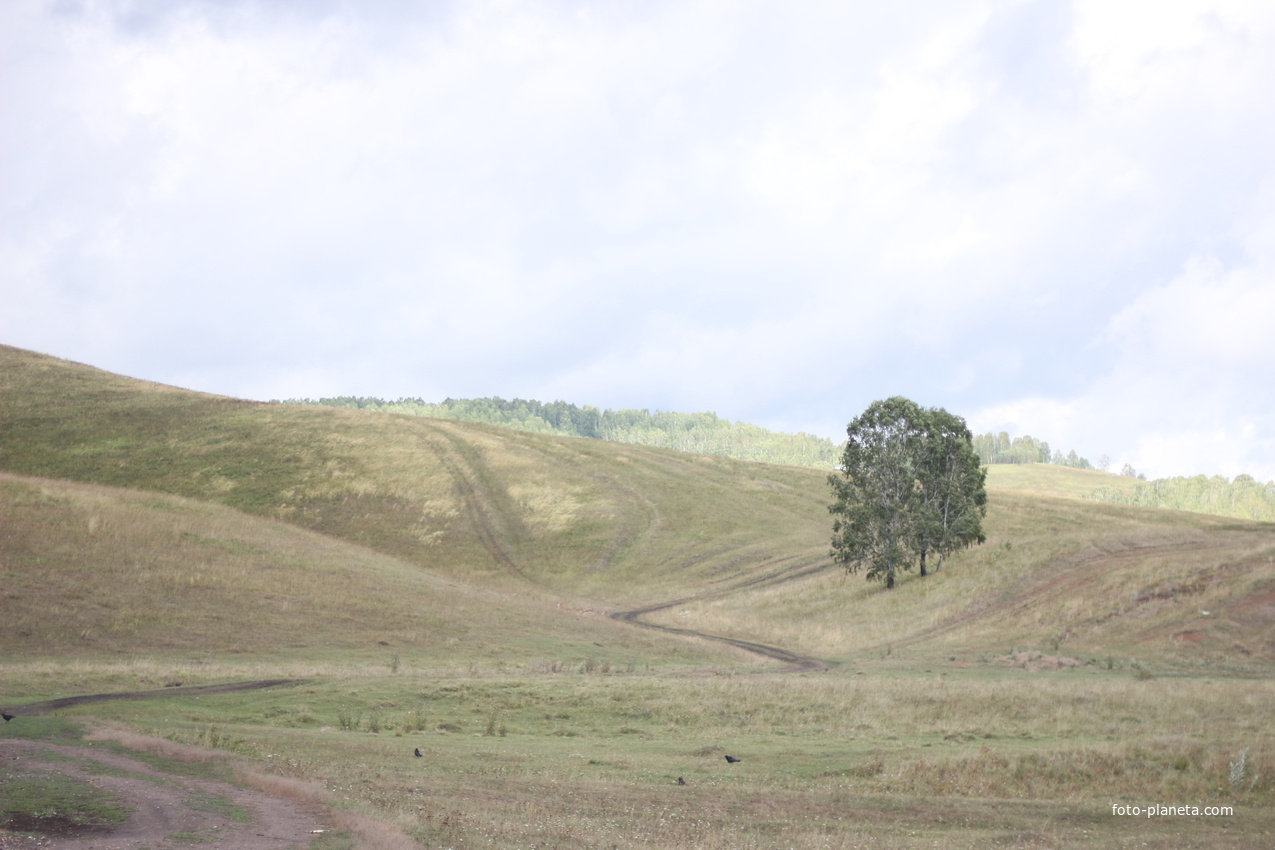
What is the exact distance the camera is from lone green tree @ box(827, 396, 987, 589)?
69.8 metres

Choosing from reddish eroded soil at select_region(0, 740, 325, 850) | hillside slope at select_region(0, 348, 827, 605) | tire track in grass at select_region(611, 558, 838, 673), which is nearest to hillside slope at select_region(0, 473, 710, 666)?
tire track in grass at select_region(611, 558, 838, 673)

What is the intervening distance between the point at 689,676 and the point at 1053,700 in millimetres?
15674

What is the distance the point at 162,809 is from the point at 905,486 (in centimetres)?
6482

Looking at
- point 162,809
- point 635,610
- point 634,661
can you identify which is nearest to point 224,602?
point 634,661

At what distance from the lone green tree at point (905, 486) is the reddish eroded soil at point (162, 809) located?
6102 cm

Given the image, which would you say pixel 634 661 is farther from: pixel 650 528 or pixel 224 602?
pixel 650 528

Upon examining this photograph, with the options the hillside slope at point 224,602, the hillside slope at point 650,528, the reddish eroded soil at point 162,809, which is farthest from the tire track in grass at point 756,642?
the reddish eroded soil at point 162,809

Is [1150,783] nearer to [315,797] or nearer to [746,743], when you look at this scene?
[746,743]

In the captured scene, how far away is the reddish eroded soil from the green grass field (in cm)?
122

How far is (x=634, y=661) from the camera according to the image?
153ft

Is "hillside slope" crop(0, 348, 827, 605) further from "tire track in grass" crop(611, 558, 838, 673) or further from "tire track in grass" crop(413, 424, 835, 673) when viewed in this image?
"tire track in grass" crop(611, 558, 838, 673)

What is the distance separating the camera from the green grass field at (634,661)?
17.9 metres

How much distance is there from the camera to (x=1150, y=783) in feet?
69.3

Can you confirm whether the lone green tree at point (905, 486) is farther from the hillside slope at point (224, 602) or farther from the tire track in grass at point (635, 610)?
the hillside slope at point (224, 602)
